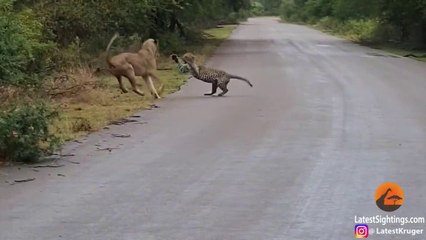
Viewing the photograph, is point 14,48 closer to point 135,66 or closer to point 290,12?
point 135,66

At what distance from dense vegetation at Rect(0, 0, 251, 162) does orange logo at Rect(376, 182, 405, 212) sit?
4308mm

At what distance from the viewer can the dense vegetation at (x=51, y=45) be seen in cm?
1040

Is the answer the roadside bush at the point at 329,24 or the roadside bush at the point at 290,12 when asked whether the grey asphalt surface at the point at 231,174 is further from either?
the roadside bush at the point at 290,12

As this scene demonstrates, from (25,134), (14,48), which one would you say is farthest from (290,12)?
(25,134)

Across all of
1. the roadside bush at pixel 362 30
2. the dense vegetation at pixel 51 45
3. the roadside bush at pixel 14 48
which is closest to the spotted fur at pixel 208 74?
the dense vegetation at pixel 51 45

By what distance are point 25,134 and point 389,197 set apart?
4.72m

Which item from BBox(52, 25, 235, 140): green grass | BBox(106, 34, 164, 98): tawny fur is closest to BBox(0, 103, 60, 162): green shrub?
BBox(52, 25, 235, 140): green grass

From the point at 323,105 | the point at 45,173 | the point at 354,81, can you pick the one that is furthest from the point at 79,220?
the point at 354,81

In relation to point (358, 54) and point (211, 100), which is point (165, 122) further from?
point (358, 54)

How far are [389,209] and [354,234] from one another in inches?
37.6

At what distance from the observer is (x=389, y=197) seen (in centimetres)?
810

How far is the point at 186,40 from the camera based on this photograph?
42.0 metres

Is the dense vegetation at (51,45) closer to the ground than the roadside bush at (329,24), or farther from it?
farther from it

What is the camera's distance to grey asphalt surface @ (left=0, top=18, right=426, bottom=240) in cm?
714
